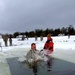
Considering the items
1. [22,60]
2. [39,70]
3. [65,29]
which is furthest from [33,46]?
[65,29]

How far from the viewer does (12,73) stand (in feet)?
41.2

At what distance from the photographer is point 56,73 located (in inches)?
468

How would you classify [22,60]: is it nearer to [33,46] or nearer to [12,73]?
[33,46]

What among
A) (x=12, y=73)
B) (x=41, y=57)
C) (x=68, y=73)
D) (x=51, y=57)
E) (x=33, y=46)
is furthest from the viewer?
(x=51, y=57)

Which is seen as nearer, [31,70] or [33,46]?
[31,70]

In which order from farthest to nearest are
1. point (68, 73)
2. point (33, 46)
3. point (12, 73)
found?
point (33, 46) → point (12, 73) → point (68, 73)

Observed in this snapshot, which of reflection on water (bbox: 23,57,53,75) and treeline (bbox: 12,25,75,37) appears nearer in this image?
reflection on water (bbox: 23,57,53,75)

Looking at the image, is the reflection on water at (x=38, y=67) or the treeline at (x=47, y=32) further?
the treeline at (x=47, y=32)

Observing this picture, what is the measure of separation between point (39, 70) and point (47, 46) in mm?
6603

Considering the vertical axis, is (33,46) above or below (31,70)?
above

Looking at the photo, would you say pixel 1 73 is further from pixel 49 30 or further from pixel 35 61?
pixel 49 30

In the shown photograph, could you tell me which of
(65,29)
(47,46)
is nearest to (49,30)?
(65,29)

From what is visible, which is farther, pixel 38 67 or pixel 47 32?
pixel 47 32

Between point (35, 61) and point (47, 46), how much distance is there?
4085 mm
